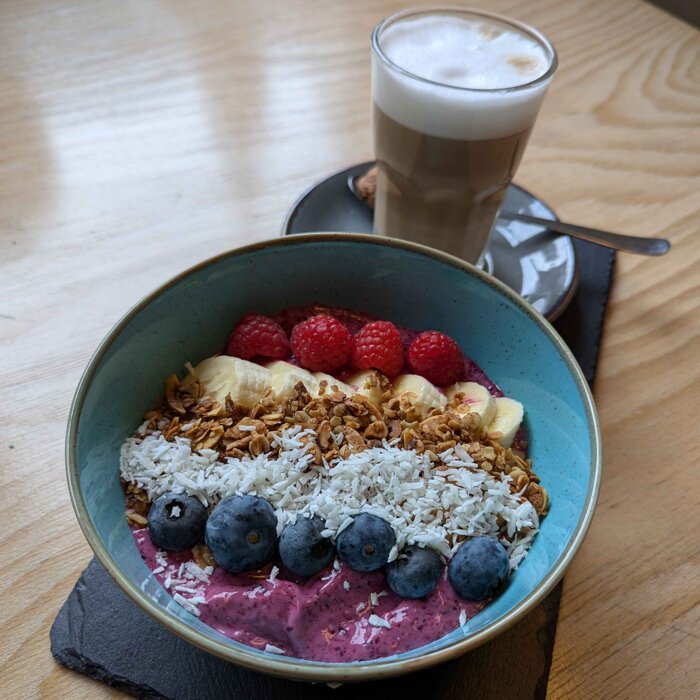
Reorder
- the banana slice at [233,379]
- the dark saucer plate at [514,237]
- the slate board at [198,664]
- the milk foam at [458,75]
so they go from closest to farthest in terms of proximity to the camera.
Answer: the slate board at [198,664], the banana slice at [233,379], the milk foam at [458,75], the dark saucer plate at [514,237]

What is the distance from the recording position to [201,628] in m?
0.74

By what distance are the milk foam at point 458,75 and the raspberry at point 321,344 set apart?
1.20ft

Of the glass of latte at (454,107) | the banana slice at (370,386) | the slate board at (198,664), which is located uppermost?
the glass of latte at (454,107)

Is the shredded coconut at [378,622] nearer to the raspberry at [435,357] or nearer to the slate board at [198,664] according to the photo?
the slate board at [198,664]

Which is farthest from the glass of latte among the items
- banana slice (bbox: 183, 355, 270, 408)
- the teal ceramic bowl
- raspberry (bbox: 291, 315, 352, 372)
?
banana slice (bbox: 183, 355, 270, 408)

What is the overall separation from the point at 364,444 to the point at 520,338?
0.26m

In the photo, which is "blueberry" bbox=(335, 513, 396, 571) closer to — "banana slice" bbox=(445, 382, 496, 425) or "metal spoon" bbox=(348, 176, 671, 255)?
"banana slice" bbox=(445, 382, 496, 425)

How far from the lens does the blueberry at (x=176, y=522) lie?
795 millimetres

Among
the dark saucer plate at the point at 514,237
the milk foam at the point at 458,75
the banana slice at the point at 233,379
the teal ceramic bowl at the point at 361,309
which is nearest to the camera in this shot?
the teal ceramic bowl at the point at 361,309

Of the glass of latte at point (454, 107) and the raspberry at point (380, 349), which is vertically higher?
the glass of latte at point (454, 107)

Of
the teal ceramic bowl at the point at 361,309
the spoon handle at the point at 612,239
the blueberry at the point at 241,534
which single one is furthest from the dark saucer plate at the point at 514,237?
the blueberry at the point at 241,534

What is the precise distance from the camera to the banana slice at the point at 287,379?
0.94m

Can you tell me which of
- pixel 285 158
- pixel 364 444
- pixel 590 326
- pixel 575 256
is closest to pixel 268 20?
pixel 285 158

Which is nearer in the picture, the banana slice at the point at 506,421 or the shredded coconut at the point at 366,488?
the shredded coconut at the point at 366,488
